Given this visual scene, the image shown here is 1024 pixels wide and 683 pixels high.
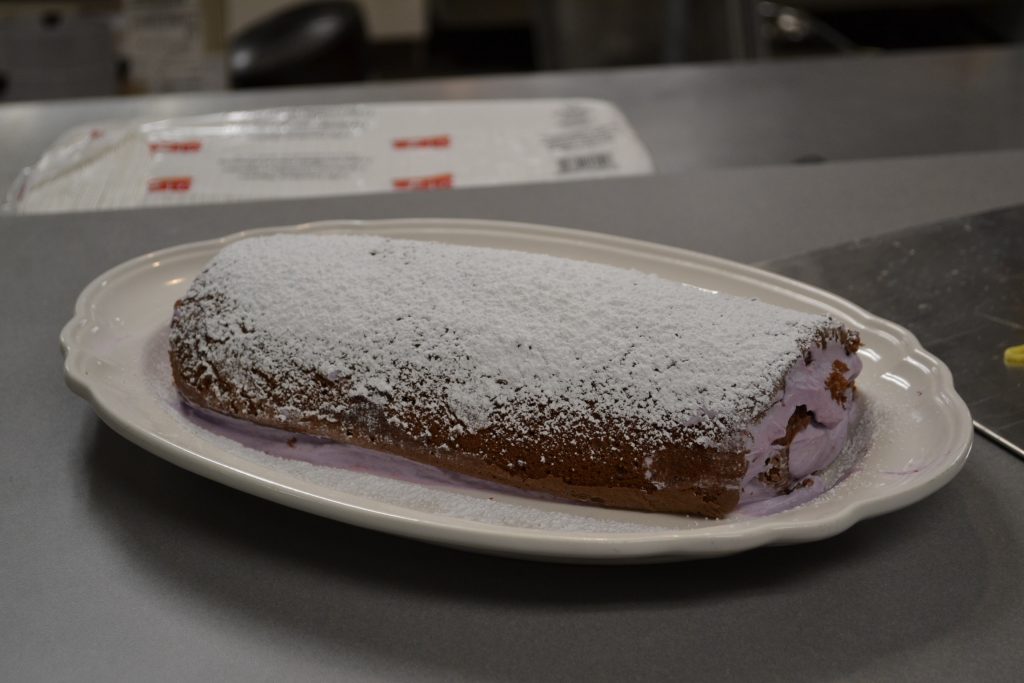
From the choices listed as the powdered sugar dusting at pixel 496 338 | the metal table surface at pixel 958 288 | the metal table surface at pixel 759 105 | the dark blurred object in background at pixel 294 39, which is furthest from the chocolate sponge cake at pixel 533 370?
the dark blurred object in background at pixel 294 39

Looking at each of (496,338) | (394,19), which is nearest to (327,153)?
(496,338)

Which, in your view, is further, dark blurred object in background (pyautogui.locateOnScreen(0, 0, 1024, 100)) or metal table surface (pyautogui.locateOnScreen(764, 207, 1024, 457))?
dark blurred object in background (pyautogui.locateOnScreen(0, 0, 1024, 100))

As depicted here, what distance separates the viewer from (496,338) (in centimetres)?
66

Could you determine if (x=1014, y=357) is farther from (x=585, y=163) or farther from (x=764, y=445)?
(x=585, y=163)

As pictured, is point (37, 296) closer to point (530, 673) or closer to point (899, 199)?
point (530, 673)

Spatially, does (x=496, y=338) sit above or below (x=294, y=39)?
above

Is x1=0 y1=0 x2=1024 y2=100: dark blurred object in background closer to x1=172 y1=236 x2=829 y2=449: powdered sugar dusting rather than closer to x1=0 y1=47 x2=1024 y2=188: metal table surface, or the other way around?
x1=0 y1=47 x2=1024 y2=188: metal table surface

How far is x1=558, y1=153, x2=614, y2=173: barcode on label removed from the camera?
1.37m

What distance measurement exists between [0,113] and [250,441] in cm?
115

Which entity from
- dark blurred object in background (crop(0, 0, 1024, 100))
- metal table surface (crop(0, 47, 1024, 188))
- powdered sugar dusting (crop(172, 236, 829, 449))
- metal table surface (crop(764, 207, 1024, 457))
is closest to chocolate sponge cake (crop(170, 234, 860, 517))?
powdered sugar dusting (crop(172, 236, 829, 449))

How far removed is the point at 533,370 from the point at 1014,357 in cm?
40

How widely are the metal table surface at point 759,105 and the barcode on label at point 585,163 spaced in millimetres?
86

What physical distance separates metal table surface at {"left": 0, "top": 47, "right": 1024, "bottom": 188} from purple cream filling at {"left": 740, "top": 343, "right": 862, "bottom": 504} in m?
0.80

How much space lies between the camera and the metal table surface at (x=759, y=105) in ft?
4.87
